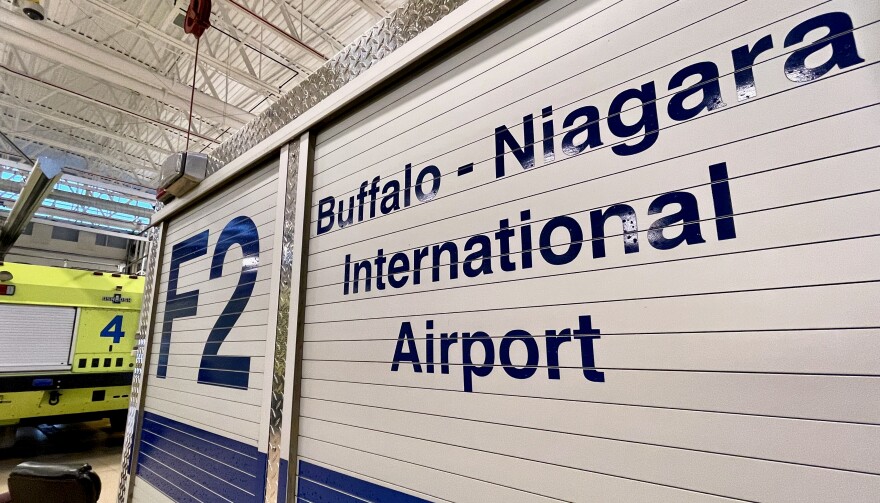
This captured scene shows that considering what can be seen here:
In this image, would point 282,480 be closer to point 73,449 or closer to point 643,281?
point 643,281

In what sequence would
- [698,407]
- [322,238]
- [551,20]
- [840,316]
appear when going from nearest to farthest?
[840,316], [698,407], [551,20], [322,238]

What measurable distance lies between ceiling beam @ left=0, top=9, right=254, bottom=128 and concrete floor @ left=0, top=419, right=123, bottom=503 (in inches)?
203

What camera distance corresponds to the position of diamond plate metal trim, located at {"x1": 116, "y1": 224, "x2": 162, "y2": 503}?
12.7ft

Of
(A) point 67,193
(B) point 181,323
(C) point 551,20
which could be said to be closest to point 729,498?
(C) point 551,20

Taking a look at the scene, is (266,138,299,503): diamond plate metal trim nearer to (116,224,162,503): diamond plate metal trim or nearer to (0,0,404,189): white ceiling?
(116,224,162,503): diamond plate metal trim

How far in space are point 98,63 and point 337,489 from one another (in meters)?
6.62

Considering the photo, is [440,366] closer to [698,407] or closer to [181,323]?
[698,407]

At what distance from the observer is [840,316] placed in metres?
0.96

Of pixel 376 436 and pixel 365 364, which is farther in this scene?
pixel 365 364

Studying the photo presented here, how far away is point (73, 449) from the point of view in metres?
6.77

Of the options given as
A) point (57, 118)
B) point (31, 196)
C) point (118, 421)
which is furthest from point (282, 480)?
point (57, 118)

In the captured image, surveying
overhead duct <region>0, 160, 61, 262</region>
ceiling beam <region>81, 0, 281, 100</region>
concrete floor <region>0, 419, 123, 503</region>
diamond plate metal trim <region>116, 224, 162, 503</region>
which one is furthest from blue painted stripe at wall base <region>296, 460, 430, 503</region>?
overhead duct <region>0, 160, 61, 262</region>

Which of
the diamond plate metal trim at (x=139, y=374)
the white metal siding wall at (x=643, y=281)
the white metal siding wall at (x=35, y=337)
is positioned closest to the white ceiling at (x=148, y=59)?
the white metal siding wall at (x=35, y=337)

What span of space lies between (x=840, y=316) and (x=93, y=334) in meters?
8.57
